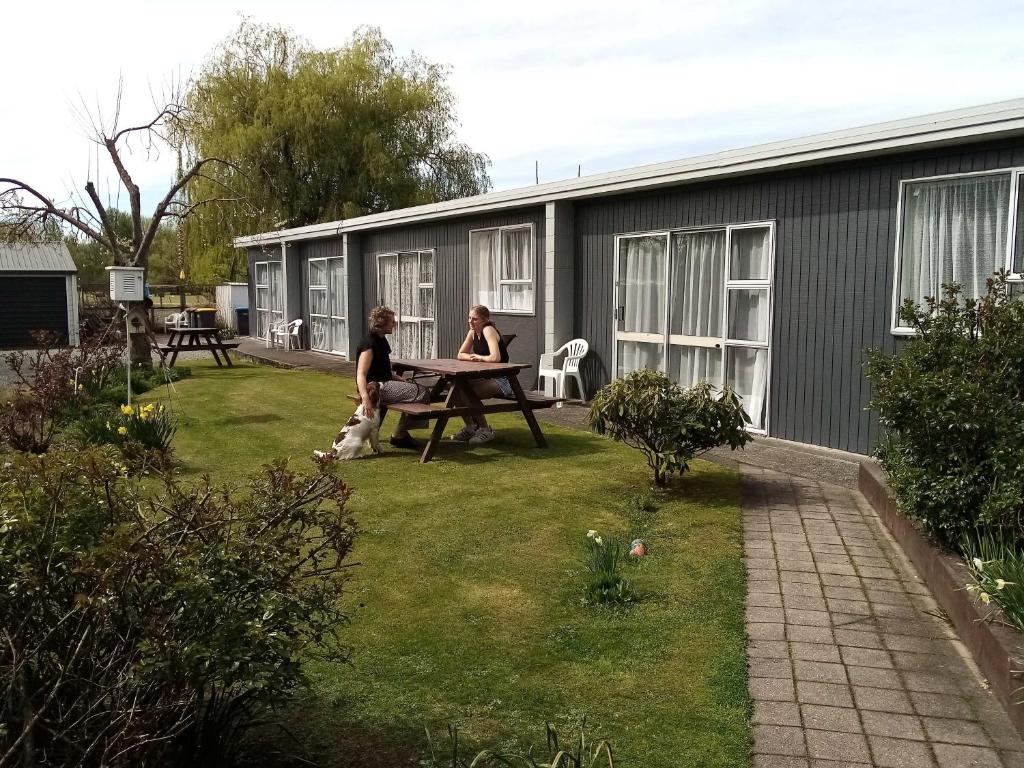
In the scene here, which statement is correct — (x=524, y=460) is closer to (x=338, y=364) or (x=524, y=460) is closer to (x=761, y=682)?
(x=761, y=682)

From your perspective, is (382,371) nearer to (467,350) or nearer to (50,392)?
(467,350)

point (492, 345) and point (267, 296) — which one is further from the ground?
point (267, 296)

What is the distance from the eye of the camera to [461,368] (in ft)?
26.1

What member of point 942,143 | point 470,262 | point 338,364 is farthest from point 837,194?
point 338,364

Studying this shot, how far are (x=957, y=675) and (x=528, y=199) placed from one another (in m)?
8.56

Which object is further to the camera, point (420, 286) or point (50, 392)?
point (420, 286)

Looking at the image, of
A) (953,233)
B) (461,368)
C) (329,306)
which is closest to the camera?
(953,233)

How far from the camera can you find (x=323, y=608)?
2.59m

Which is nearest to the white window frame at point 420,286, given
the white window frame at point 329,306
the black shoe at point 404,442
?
the white window frame at point 329,306

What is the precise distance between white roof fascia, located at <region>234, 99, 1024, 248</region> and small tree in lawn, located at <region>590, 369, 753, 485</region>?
259 centimetres

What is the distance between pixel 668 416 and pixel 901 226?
→ 112 inches

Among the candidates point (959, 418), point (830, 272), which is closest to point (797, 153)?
point (830, 272)

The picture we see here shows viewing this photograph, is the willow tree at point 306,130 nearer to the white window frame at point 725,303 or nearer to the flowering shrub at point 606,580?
the white window frame at point 725,303

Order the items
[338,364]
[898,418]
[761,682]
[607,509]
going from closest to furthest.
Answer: [761,682] → [898,418] → [607,509] → [338,364]
